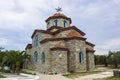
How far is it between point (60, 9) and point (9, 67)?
13745 mm

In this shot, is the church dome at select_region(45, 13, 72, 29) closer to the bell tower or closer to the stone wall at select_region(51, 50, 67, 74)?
the bell tower

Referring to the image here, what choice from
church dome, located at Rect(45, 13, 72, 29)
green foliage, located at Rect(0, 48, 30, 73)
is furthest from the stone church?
green foliage, located at Rect(0, 48, 30, 73)

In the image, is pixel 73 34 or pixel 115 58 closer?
pixel 73 34

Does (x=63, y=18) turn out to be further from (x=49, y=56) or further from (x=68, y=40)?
(x=49, y=56)

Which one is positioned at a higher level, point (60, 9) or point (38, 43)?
point (60, 9)

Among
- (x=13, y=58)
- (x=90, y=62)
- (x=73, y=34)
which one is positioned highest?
(x=73, y=34)

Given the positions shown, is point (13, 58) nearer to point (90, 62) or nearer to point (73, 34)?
point (73, 34)

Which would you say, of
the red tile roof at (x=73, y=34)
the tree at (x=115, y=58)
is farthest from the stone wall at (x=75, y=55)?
the tree at (x=115, y=58)

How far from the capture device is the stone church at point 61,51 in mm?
29438

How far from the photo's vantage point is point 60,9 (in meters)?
38.1

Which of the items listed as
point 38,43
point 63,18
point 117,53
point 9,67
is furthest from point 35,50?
point 117,53

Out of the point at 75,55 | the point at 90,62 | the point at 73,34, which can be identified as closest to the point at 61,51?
the point at 75,55

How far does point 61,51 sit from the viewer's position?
29.5 m

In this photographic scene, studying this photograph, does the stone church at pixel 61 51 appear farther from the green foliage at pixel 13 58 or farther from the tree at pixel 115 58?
the tree at pixel 115 58
